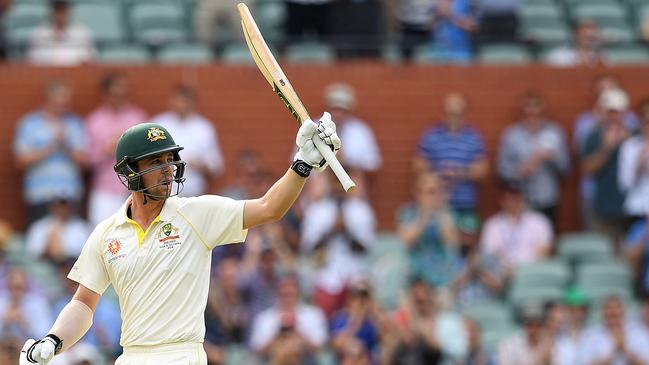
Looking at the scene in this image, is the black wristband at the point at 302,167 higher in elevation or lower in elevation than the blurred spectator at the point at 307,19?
lower

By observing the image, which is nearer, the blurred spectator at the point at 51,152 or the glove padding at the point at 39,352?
the glove padding at the point at 39,352

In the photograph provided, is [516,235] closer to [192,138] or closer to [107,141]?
[192,138]

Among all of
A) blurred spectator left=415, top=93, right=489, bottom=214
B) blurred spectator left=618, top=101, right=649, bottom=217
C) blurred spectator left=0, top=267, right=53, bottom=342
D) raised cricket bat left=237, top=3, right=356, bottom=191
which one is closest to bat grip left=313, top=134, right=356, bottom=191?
raised cricket bat left=237, top=3, right=356, bottom=191

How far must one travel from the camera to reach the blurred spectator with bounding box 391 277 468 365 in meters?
13.2

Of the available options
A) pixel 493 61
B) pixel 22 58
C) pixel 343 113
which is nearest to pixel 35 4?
pixel 22 58

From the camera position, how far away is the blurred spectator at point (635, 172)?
1539cm

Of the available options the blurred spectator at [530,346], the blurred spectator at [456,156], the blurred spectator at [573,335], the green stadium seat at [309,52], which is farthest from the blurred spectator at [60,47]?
the blurred spectator at [573,335]

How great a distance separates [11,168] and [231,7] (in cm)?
312

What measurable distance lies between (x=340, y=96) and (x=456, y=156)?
1.38m

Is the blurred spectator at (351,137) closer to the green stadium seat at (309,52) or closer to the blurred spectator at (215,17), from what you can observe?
the green stadium seat at (309,52)

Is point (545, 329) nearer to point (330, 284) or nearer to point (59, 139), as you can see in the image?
point (330, 284)

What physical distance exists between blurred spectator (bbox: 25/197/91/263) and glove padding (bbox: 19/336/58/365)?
648cm

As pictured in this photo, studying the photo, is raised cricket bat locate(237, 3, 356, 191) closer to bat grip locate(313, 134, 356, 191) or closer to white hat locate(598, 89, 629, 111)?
bat grip locate(313, 134, 356, 191)

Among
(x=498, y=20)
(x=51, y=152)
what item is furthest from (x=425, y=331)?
(x=498, y=20)
